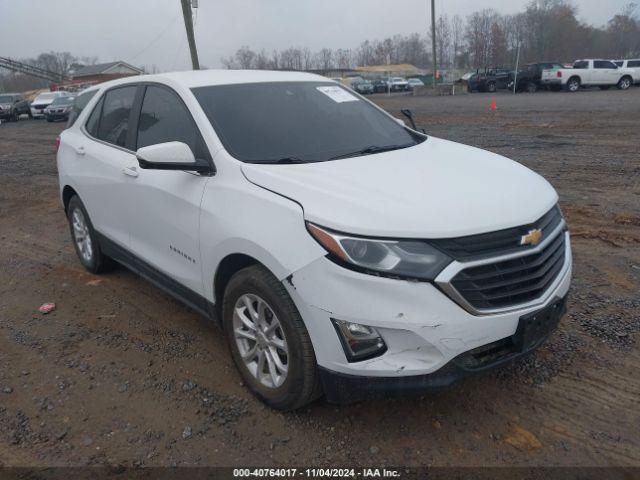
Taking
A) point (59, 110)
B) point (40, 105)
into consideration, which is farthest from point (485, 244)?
point (40, 105)

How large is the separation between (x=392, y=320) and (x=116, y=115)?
3.18 metres

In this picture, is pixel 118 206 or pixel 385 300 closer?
pixel 385 300

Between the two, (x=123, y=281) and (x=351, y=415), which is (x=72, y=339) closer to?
(x=123, y=281)

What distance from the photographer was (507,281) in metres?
2.45

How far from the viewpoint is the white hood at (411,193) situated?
239 cm

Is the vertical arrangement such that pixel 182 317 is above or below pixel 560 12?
below

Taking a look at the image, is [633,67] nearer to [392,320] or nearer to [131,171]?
[131,171]

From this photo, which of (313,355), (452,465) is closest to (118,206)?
(313,355)

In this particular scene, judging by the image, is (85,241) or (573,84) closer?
(85,241)

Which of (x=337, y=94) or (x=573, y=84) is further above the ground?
(x=337, y=94)

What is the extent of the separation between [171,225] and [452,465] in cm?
215

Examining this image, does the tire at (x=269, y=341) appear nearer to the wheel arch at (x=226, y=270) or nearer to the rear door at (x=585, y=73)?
the wheel arch at (x=226, y=270)

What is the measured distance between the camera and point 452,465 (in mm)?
2529

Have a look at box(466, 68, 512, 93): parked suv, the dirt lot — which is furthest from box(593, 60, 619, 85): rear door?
the dirt lot
